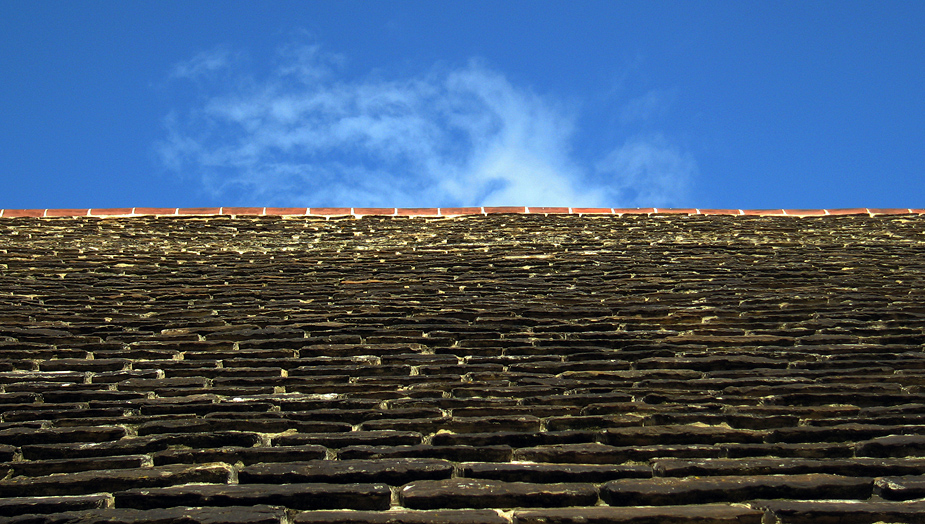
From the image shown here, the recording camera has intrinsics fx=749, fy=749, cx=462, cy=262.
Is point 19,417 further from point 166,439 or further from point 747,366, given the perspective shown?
point 747,366

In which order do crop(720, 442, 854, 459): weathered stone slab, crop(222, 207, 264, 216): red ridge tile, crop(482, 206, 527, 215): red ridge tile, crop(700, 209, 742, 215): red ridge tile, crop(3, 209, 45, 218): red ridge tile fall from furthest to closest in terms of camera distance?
crop(700, 209, 742, 215): red ridge tile, crop(482, 206, 527, 215): red ridge tile, crop(222, 207, 264, 216): red ridge tile, crop(3, 209, 45, 218): red ridge tile, crop(720, 442, 854, 459): weathered stone slab

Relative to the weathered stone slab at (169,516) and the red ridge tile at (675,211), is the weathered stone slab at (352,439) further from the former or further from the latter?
the red ridge tile at (675,211)

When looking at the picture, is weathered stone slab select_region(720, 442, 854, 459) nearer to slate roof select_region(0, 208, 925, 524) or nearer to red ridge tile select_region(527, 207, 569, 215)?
slate roof select_region(0, 208, 925, 524)

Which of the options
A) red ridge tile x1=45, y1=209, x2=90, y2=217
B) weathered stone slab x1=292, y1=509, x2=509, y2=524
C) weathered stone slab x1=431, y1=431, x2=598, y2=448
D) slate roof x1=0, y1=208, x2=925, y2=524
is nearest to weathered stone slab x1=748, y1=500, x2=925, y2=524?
slate roof x1=0, y1=208, x2=925, y2=524

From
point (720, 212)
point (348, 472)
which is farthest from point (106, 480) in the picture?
point (720, 212)

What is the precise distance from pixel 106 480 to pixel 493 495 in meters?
1.44

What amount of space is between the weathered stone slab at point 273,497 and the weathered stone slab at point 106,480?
60 millimetres

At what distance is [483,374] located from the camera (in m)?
3.76

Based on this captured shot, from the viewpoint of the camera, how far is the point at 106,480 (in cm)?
278

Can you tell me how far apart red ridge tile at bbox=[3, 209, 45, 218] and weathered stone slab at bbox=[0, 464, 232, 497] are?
578 cm

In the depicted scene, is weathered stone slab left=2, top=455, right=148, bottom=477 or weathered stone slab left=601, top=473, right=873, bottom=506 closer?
weathered stone slab left=601, top=473, right=873, bottom=506

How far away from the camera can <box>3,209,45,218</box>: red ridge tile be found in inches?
304

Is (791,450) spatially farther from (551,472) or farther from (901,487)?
(551,472)

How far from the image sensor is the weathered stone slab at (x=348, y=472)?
2.78m
